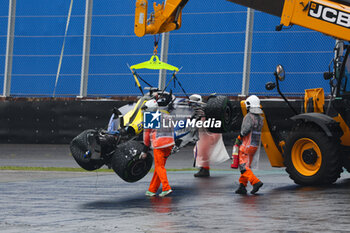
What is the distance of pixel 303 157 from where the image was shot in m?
14.5

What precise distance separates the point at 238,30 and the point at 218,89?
195 centimetres

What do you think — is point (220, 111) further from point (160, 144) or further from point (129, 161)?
point (129, 161)

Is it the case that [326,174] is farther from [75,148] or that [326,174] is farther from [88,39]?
[88,39]

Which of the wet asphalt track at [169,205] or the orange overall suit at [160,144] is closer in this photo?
the wet asphalt track at [169,205]

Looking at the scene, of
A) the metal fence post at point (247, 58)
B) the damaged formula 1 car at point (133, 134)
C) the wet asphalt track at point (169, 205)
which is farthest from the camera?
the metal fence post at point (247, 58)

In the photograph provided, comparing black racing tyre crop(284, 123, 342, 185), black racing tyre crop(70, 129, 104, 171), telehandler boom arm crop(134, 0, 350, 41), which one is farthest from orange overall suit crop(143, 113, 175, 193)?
telehandler boom arm crop(134, 0, 350, 41)

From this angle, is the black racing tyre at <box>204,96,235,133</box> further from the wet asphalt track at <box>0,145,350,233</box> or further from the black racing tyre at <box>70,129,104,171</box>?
the black racing tyre at <box>70,129,104,171</box>

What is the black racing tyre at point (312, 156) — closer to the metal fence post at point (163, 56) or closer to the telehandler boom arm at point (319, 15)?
the telehandler boom arm at point (319, 15)

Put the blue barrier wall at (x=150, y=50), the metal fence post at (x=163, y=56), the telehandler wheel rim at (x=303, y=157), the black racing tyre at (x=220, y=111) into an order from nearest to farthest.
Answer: the telehandler wheel rim at (x=303, y=157) → the black racing tyre at (x=220, y=111) → the blue barrier wall at (x=150, y=50) → the metal fence post at (x=163, y=56)

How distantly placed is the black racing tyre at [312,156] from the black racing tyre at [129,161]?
9.40 feet

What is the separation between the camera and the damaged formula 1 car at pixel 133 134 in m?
13.4

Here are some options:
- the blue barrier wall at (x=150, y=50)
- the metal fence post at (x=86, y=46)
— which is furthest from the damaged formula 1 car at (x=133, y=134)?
the metal fence post at (x=86, y=46)

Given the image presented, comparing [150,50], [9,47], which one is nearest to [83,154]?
[150,50]

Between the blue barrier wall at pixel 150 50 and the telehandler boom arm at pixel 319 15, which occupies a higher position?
the telehandler boom arm at pixel 319 15
